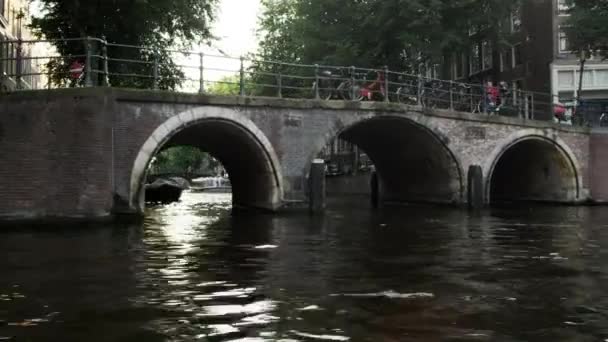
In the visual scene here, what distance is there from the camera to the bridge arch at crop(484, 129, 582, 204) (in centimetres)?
2184

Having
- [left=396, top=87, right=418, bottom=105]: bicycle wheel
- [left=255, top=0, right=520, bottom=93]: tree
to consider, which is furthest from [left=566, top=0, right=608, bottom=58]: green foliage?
[left=396, top=87, right=418, bottom=105]: bicycle wheel

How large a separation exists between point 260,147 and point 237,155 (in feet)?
7.50

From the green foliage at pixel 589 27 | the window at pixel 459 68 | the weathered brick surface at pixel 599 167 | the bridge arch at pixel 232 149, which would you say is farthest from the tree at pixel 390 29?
the window at pixel 459 68

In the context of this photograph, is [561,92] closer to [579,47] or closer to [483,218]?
[579,47]

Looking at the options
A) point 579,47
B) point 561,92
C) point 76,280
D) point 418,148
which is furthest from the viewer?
point 561,92

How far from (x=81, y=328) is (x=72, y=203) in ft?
30.0

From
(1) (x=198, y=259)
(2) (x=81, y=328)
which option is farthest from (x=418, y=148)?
(2) (x=81, y=328)

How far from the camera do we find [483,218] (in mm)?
16391

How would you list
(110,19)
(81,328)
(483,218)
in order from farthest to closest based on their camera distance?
(110,19) < (483,218) < (81,328)

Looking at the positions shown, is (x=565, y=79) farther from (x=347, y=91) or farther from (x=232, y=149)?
(x=232, y=149)

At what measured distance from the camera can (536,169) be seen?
24.4m

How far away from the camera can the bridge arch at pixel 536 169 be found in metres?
21.8

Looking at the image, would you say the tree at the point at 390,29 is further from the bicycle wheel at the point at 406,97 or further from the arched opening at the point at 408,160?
the bicycle wheel at the point at 406,97

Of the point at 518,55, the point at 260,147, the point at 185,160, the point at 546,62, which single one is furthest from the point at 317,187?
the point at 185,160
